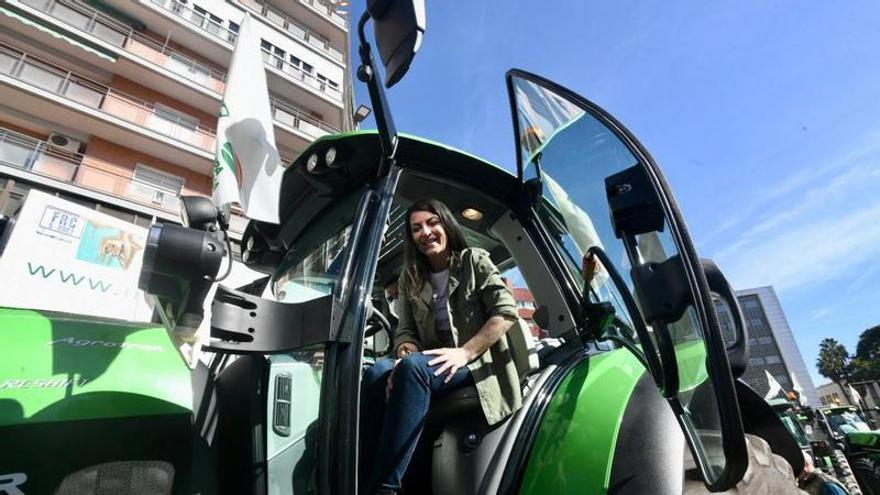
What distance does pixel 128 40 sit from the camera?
49.3ft

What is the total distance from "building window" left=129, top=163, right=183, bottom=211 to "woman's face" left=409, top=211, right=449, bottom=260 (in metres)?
14.3

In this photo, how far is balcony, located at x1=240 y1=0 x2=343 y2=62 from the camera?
1952 cm

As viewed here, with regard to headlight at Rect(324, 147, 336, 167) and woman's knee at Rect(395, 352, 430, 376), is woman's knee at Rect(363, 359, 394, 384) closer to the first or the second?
woman's knee at Rect(395, 352, 430, 376)

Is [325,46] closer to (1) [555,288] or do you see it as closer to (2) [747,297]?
(1) [555,288]

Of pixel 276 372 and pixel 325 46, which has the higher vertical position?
pixel 325 46

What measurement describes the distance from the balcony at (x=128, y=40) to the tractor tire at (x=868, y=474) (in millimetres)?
21131

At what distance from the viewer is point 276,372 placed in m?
1.49

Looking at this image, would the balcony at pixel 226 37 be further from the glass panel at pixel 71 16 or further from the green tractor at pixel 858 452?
the green tractor at pixel 858 452

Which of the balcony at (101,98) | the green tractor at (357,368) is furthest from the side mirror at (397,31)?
the balcony at (101,98)

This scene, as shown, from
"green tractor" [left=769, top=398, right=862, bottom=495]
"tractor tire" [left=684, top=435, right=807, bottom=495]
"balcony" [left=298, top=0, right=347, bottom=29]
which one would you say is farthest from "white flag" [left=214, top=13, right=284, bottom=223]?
"balcony" [left=298, top=0, right=347, bottom=29]

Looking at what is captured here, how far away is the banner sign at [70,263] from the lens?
639 centimetres

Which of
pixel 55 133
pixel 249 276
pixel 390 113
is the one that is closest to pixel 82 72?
pixel 55 133

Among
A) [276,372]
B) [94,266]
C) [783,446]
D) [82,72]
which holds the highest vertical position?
[82,72]

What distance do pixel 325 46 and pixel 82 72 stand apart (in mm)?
10768
